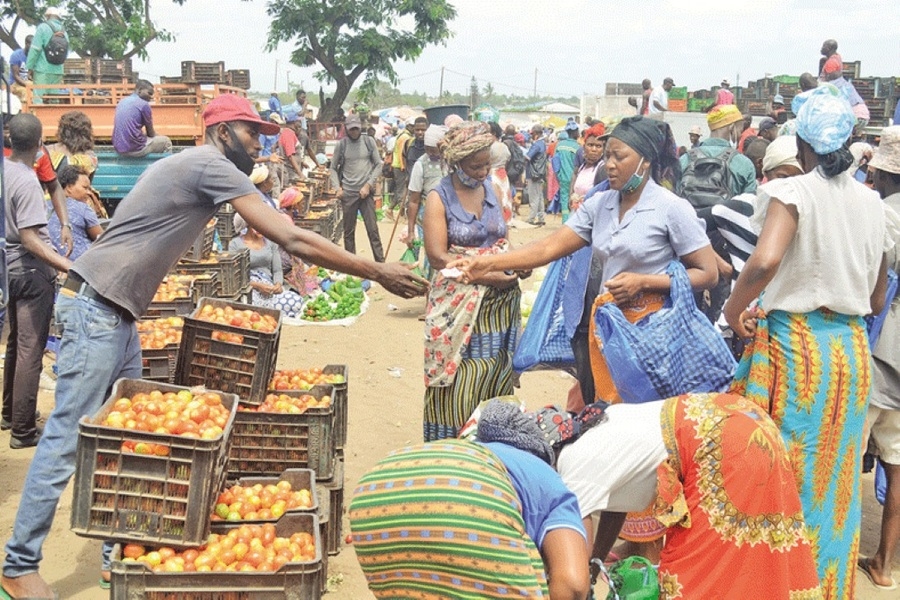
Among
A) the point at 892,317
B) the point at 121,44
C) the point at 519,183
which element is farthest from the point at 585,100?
the point at 892,317

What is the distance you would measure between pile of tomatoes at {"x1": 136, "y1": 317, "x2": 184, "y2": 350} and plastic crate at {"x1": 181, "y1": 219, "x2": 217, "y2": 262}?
1.94 m

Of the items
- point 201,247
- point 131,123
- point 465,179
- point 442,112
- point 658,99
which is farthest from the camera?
point 658,99

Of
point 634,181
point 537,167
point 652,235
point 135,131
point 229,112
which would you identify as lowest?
point 537,167

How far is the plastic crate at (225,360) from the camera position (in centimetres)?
433

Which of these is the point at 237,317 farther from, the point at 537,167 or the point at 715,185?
the point at 537,167

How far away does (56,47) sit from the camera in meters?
13.6

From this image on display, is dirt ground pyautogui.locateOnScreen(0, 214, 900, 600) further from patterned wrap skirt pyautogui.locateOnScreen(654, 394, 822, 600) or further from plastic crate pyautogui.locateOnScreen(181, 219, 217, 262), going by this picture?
patterned wrap skirt pyautogui.locateOnScreen(654, 394, 822, 600)

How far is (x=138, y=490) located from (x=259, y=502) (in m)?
0.63

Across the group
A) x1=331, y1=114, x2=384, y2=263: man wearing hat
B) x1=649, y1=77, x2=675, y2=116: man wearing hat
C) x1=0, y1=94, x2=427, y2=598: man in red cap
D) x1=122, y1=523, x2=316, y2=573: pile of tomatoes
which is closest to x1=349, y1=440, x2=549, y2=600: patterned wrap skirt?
x1=122, y1=523, x2=316, y2=573: pile of tomatoes

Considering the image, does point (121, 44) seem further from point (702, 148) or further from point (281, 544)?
point (281, 544)

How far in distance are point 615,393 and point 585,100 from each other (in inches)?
1280

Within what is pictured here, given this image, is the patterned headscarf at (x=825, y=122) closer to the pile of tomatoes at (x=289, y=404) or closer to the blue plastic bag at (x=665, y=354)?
the blue plastic bag at (x=665, y=354)

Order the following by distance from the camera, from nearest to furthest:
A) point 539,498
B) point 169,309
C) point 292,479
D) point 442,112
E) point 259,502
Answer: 1. point 539,498
2. point 259,502
3. point 292,479
4. point 169,309
5. point 442,112

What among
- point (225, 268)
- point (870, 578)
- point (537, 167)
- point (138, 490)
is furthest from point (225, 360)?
point (537, 167)
